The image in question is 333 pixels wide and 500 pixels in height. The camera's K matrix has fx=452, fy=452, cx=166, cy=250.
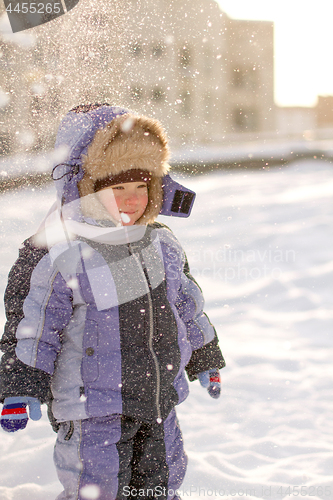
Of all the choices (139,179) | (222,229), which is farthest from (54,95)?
(139,179)

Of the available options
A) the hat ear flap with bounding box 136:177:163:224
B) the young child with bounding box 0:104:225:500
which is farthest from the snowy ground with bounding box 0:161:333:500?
the hat ear flap with bounding box 136:177:163:224

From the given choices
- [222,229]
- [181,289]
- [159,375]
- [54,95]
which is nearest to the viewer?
[159,375]

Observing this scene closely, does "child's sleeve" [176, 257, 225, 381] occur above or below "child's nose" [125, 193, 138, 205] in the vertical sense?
below

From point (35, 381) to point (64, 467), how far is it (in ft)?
0.84

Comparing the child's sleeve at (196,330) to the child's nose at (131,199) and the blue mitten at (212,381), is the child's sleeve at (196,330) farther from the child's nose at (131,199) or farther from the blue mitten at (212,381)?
the child's nose at (131,199)

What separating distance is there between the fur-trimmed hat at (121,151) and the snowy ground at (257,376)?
109 centimetres

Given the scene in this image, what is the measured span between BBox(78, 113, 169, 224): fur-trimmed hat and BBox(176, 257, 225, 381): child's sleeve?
394 mm

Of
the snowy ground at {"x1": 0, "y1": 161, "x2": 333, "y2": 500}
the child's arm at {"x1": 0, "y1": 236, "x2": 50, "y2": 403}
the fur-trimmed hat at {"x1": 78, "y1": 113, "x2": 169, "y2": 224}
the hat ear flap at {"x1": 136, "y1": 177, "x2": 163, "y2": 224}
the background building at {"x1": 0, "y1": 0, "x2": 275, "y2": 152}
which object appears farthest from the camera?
the background building at {"x1": 0, "y1": 0, "x2": 275, "y2": 152}

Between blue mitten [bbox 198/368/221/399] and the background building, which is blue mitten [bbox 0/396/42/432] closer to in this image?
blue mitten [bbox 198/368/221/399]

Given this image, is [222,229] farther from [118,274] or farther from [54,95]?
[54,95]

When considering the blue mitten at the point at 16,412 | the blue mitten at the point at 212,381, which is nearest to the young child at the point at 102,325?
the blue mitten at the point at 16,412

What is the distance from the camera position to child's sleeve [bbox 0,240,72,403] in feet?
3.73

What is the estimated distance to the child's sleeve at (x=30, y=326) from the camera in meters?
1.14

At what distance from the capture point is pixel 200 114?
2022cm
